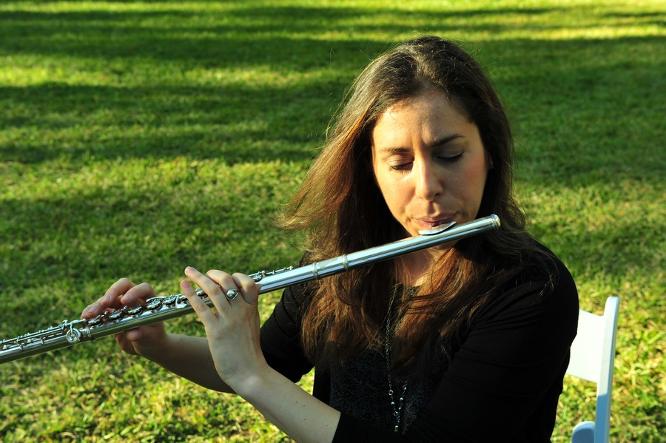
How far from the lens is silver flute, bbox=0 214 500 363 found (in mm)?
1822

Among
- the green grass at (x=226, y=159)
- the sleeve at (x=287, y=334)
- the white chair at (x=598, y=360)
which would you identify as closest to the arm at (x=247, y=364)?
the sleeve at (x=287, y=334)

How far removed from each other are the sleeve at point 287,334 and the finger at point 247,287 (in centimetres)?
50

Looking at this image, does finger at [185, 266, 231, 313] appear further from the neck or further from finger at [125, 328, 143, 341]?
the neck

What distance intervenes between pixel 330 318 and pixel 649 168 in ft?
13.9

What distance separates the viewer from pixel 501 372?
1757mm

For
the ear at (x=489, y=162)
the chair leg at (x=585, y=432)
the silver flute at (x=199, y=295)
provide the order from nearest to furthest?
1. the silver flute at (x=199, y=295)
2. the ear at (x=489, y=162)
3. the chair leg at (x=585, y=432)

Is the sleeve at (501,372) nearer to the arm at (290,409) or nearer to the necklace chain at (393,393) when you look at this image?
the arm at (290,409)

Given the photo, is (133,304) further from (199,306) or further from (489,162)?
(489,162)

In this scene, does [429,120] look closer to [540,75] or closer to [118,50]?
[540,75]

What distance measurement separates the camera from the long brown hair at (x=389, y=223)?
75.0 inches

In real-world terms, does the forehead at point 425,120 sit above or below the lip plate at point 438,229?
above

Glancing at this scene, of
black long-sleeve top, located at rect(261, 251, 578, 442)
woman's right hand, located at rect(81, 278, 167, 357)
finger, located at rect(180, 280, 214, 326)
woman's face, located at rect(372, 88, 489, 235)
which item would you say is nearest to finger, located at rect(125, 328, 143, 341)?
woman's right hand, located at rect(81, 278, 167, 357)

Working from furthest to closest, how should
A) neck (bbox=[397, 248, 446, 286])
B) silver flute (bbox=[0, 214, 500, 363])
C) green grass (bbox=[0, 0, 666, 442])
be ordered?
green grass (bbox=[0, 0, 666, 442])
neck (bbox=[397, 248, 446, 286])
silver flute (bbox=[0, 214, 500, 363])

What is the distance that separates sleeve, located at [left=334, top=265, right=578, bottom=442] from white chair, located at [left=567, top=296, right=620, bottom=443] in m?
0.38
